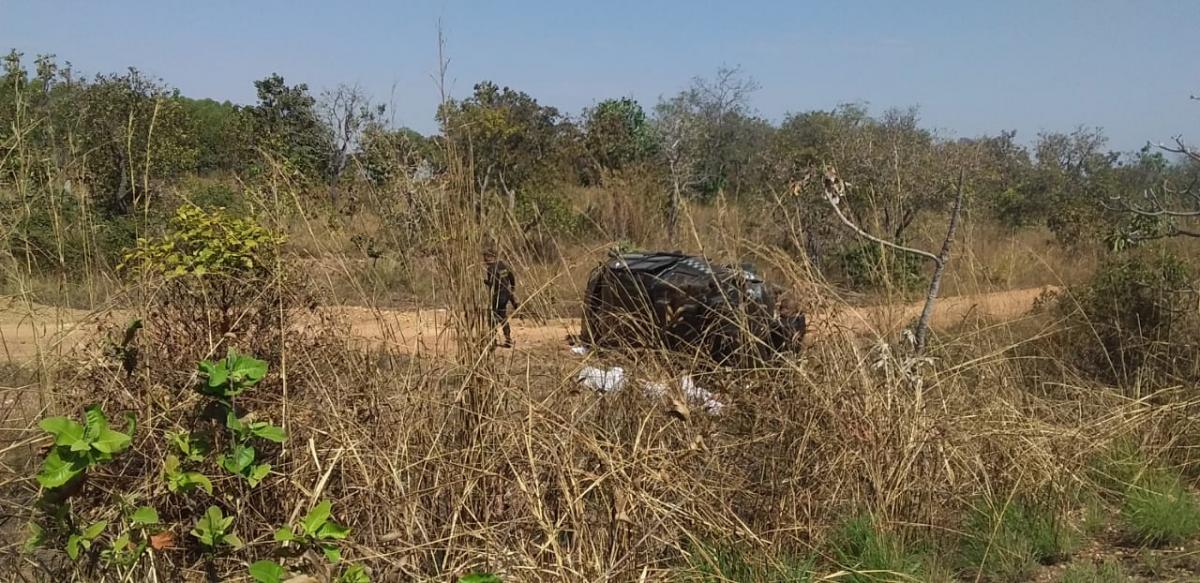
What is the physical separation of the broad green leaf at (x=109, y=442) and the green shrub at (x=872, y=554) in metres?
2.08

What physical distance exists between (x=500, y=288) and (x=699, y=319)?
1.08 meters

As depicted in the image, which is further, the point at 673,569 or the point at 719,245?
the point at 719,245

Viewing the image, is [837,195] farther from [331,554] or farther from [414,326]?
[331,554]

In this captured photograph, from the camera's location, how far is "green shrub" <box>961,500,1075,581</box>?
329 centimetres

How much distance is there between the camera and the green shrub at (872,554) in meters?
3.01

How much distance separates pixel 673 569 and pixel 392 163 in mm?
1517

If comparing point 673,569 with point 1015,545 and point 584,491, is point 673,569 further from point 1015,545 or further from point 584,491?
point 1015,545

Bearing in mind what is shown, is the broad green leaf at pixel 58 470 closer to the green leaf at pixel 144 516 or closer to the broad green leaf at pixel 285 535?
the green leaf at pixel 144 516

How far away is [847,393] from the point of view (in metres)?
3.52

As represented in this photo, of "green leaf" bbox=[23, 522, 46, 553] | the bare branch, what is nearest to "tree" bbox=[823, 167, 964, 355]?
the bare branch

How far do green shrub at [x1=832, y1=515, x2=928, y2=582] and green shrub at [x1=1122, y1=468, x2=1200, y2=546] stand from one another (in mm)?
1041

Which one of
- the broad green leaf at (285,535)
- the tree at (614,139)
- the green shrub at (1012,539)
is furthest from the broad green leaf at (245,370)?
the tree at (614,139)

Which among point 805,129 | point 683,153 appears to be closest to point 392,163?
point 683,153

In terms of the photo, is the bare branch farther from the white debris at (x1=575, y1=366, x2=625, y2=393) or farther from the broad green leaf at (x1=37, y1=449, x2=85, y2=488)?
the broad green leaf at (x1=37, y1=449, x2=85, y2=488)
